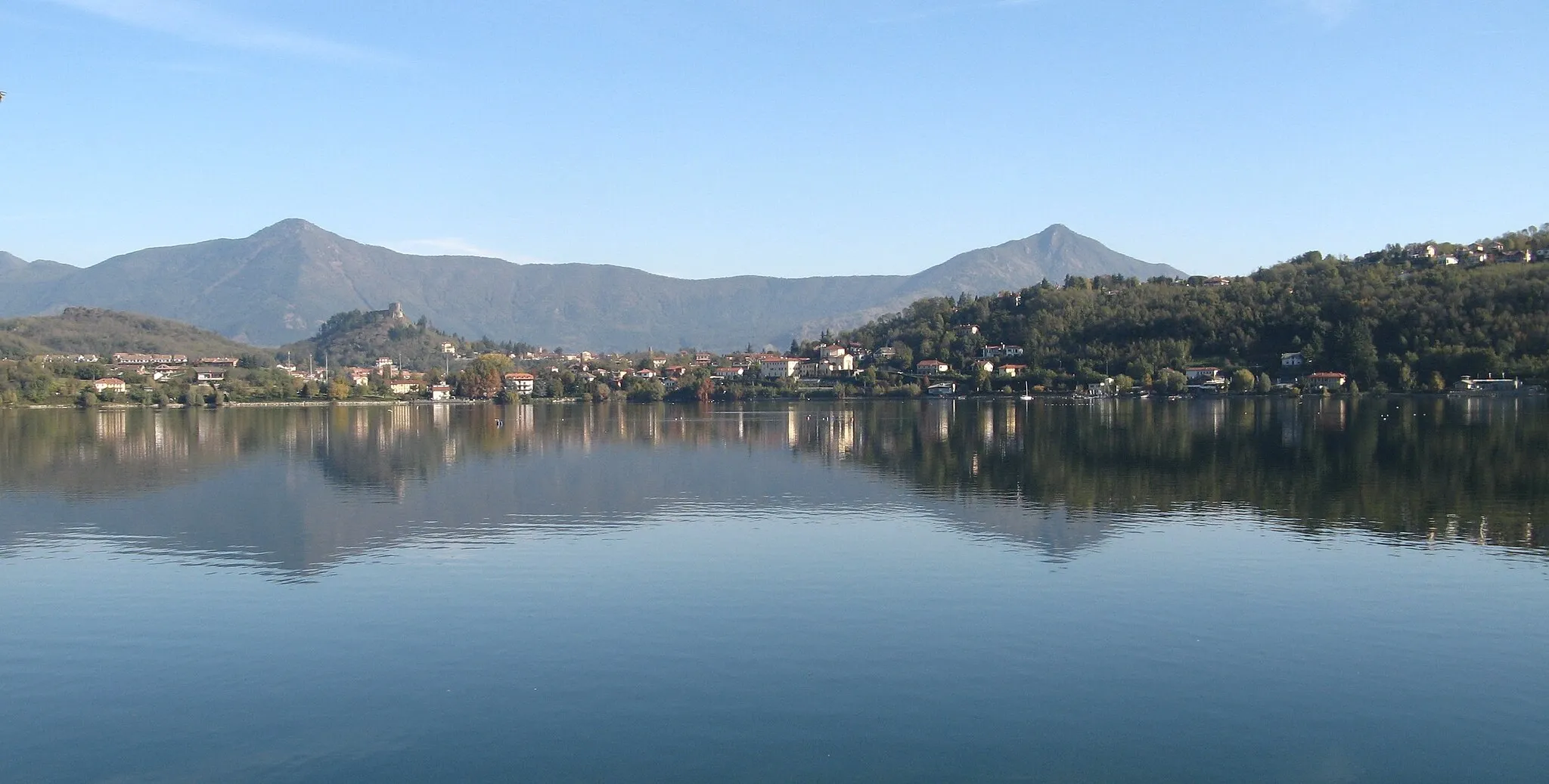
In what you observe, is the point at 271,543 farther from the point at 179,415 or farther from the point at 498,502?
the point at 179,415

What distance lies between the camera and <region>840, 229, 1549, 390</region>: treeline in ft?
260

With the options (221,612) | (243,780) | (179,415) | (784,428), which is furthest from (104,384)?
(243,780)

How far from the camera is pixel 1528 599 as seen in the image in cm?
1530

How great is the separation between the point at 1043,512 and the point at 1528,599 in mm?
9802

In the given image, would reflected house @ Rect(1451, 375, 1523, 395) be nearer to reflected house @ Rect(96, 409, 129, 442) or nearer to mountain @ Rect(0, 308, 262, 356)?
reflected house @ Rect(96, 409, 129, 442)

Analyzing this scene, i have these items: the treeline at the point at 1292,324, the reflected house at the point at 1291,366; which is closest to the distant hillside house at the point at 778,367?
the treeline at the point at 1292,324

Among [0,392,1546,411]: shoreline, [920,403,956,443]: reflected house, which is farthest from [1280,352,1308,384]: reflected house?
[920,403,956,443]: reflected house

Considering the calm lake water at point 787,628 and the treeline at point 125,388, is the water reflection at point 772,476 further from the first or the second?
the treeline at point 125,388

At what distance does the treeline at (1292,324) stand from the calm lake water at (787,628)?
180 feet

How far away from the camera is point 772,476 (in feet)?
107

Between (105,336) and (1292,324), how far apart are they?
152m

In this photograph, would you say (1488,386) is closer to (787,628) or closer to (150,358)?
(787,628)

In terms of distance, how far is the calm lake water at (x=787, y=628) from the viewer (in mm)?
10266

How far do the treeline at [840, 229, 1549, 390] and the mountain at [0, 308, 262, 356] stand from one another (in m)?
102
